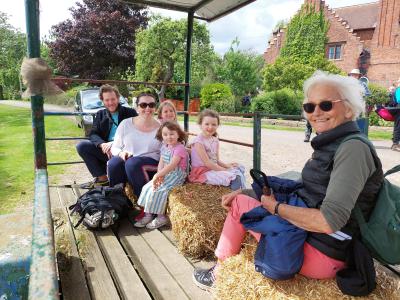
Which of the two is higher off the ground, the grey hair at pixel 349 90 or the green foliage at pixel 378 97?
the green foliage at pixel 378 97

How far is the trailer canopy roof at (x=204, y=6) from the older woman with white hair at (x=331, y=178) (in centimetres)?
248

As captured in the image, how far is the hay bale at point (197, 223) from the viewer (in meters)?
2.44

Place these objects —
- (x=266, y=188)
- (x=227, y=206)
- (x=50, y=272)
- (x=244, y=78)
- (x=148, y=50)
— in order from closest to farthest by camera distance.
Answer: (x=50, y=272), (x=266, y=188), (x=227, y=206), (x=148, y=50), (x=244, y=78)

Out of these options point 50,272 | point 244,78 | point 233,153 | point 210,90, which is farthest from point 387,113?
point 244,78

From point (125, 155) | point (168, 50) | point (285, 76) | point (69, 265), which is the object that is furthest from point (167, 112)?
point (285, 76)

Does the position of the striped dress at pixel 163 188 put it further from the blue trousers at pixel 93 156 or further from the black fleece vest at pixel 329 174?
the black fleece vest at pixel 329 174

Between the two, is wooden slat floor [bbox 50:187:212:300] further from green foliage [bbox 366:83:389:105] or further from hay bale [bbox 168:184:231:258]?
green foliage [bbox 366:83:389:105]

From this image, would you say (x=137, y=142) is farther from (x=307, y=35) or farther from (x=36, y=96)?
(x=307, y=35)

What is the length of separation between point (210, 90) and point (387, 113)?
1372cm

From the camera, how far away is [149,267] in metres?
2.31

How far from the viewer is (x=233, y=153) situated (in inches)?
356

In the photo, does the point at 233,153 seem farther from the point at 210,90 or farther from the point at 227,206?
the point at 210,90

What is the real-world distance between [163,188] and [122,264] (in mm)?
832

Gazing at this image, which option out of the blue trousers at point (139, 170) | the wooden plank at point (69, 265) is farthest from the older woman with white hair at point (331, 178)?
the blue trousers at point (139, 170)
